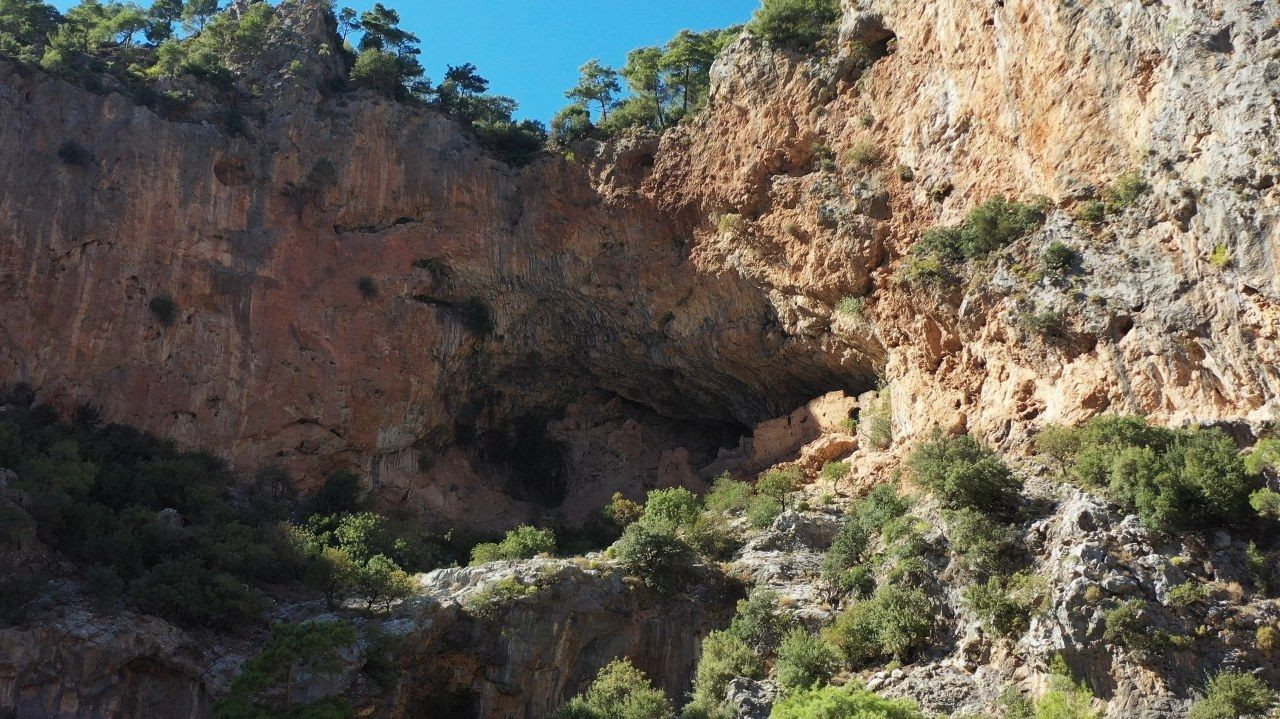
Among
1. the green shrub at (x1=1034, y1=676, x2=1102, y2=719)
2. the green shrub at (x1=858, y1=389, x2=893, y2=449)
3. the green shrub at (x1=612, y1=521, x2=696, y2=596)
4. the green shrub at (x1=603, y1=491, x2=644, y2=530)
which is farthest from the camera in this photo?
the green shrub at (x1=603, y1=491, x2=644, y2=530)

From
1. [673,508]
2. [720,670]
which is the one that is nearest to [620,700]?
[720,670]

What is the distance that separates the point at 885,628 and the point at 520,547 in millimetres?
10444

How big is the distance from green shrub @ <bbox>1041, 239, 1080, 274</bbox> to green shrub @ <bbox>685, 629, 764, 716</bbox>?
1071cm

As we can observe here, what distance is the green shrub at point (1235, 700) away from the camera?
53.3 ft

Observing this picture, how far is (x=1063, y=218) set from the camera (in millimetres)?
24578

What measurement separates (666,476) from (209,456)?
1347 cm

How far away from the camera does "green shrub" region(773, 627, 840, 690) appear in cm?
1994

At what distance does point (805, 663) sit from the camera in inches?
790

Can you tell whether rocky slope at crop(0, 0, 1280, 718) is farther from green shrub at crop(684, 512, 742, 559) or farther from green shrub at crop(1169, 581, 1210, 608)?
green shrub at crop(684, 512, 742, 559)

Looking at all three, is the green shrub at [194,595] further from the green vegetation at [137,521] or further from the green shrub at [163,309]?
the green shrub at [163,309]

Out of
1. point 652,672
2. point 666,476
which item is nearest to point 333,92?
point 666,476

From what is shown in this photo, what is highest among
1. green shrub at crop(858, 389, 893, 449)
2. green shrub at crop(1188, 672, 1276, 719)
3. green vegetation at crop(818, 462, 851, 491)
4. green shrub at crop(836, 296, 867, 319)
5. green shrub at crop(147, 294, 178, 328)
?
green shrub at crop(836, 296, 867, 319)

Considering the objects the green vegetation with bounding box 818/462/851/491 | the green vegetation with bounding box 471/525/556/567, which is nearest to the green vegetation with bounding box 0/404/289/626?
the green vegetation with bounding box 471/525/556/567

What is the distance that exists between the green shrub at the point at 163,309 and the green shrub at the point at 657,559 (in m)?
15.9
